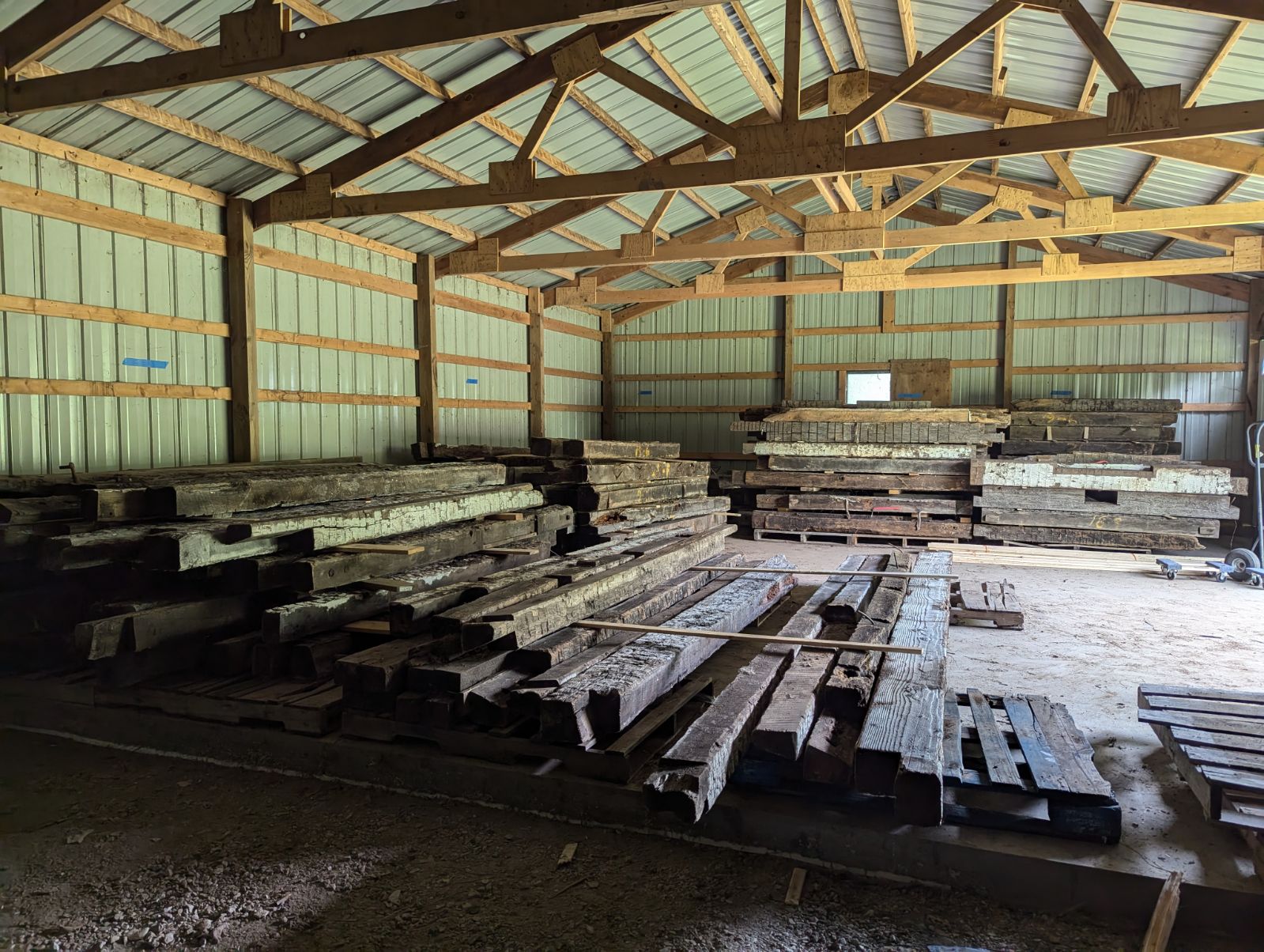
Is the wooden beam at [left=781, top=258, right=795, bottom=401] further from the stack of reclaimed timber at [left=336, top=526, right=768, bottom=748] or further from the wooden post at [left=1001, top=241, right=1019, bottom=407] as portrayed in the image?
the stack of reclaimed timber at [left=336, top=526, right=768, bottom=748]

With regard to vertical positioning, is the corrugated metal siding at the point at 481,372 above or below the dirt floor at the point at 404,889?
above

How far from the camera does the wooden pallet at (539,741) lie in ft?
12.1

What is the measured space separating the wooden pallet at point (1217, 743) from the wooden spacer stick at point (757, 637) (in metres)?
1.25

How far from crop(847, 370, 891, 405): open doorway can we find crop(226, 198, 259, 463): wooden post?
12.4 m

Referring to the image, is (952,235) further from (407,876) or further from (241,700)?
(407,876)

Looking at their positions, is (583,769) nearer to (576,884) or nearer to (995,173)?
(576,884)

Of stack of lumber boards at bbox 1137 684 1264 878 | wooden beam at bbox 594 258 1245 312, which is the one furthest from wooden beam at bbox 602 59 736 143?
wooden beam at bbox 594 258 1245 312

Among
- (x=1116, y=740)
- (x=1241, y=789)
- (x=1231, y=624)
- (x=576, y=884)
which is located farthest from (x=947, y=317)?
(x=576, y=884)

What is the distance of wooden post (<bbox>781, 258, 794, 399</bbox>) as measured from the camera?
17.8 meters

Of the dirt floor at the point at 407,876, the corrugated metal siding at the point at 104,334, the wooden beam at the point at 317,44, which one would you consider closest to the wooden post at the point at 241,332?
the corrugated metal siding at the point at 104,334

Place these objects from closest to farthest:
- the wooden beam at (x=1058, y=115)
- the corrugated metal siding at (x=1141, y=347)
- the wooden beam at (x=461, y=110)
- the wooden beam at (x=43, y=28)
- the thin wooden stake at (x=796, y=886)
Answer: the thin wooden stake at (x=796, y=886) → the wooden beam at (x=43, y=28) → the wooden beam at (x=1058, y=115) → the wooden beam at (x=461, y=110) → the corrugated metal siding at (x=1141, y=347)

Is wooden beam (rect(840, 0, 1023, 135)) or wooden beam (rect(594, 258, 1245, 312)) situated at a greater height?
wooden beam (rect(840, 0, 1023, 135))

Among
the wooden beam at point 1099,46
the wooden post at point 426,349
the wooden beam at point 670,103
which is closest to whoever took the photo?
the wooden beam at point 1099,46

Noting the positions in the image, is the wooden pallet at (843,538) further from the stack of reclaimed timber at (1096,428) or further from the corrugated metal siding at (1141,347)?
the corrugated metal siding at (1141,347)
